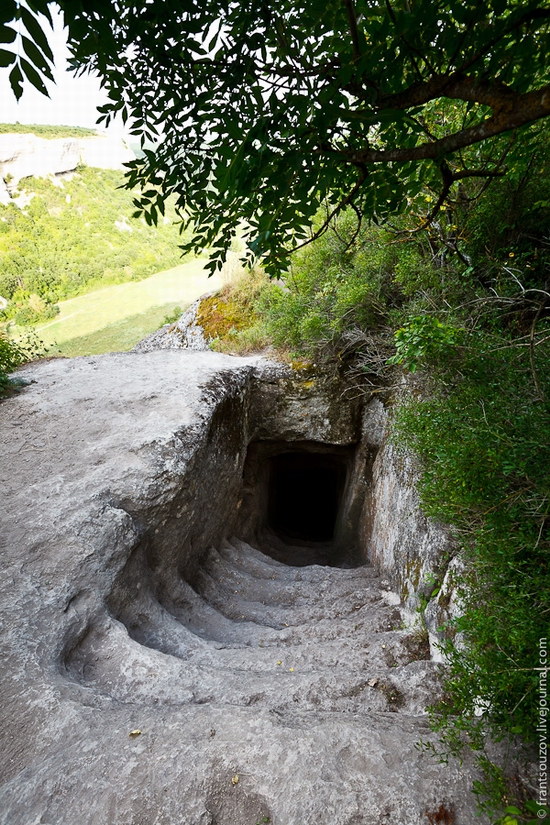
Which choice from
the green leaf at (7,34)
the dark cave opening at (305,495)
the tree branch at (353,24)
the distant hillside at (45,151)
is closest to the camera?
the green leaf at (7,34)

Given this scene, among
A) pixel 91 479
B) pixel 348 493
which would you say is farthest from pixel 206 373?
pixel 348 493

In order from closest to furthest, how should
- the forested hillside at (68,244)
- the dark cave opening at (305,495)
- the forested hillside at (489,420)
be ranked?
1. the forested hillside at (489,420)
2. the dark cave opening at (305,495)
3. the forested hillside at (68,244)

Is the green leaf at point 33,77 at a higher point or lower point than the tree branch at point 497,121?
lower

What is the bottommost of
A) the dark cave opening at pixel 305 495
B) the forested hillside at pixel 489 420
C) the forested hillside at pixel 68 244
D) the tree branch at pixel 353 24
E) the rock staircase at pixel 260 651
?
the dark cave opening at pixel 305 495

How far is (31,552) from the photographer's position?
353 centimetres

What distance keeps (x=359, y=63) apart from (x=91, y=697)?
379cm

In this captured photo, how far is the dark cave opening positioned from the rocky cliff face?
4631 centimetres

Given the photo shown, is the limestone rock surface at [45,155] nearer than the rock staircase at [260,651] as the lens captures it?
No

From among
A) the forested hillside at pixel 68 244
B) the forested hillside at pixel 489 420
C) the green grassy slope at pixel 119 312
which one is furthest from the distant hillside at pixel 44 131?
the forested hillside at pixel 489 420

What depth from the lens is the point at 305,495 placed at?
14633mm

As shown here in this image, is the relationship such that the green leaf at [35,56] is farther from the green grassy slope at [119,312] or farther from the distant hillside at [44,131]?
the distant hillside at [44,131]

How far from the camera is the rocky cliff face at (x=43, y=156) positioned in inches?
1748

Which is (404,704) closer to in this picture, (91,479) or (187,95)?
(91,479)

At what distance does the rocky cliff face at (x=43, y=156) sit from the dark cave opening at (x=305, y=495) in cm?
4631
